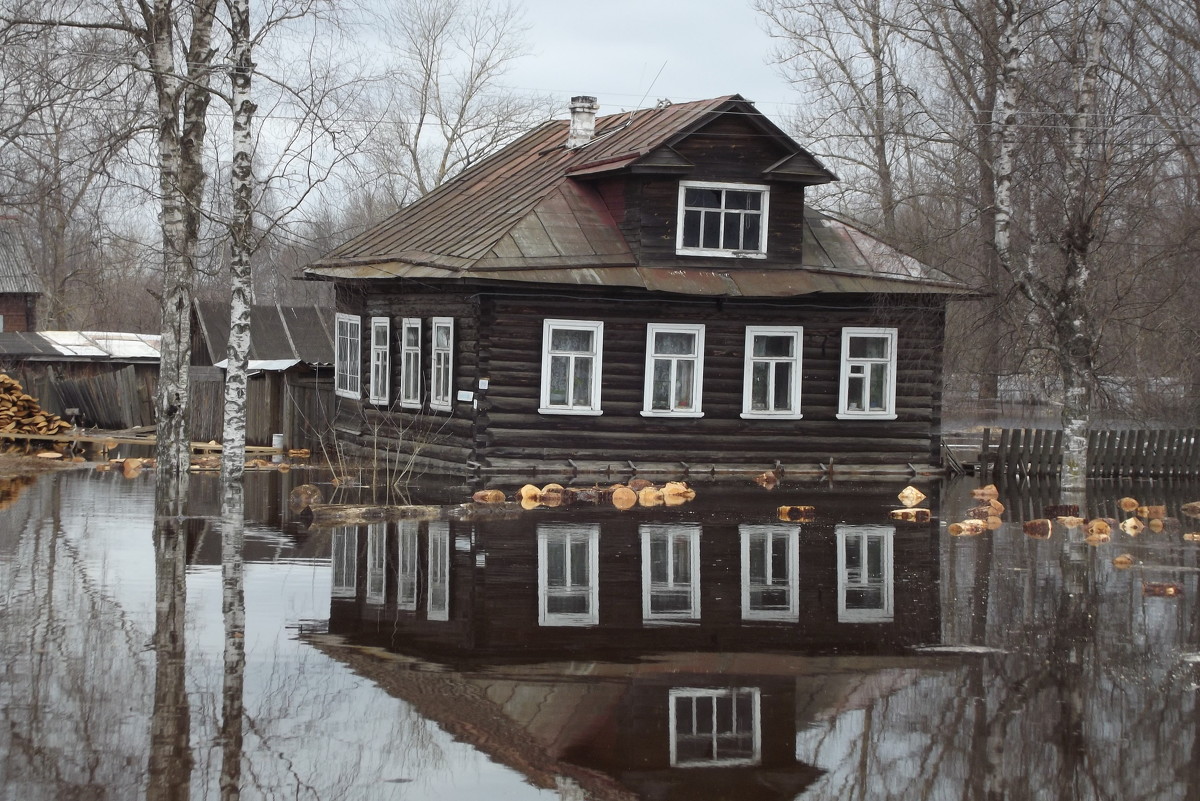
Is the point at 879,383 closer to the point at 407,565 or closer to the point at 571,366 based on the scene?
the point at 571,366

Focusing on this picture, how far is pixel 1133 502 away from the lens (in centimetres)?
2153

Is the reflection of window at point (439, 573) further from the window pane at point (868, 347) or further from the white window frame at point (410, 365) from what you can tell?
the window pane at point (868, 347)

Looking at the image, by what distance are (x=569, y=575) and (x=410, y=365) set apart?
11509 millimetres

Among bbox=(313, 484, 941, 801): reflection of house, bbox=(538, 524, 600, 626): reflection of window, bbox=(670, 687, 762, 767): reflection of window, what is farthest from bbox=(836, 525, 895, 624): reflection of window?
bbox=(670, 687, 762, 767): reflection of window

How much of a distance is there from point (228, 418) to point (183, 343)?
264 cm

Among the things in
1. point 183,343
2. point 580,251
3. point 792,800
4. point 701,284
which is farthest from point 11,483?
point 792,800

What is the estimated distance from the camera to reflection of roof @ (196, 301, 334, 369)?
119 ft

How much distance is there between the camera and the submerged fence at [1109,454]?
27359 millimetres

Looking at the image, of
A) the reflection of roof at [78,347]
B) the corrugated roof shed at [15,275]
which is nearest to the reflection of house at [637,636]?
the reflection of roof at [78,347]

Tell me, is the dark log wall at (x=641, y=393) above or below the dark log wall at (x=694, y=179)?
below

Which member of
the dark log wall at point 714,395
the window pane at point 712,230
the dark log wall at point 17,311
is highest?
the window pane at point 712,230

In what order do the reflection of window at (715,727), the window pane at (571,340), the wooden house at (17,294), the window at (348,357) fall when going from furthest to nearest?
the wooden house at (17,294) → the window at (348,357) → the window pane at (571,340) → the reflection of window at (715,727)

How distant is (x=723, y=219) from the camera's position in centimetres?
2331

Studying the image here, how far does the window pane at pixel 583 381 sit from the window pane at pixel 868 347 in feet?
16.8
